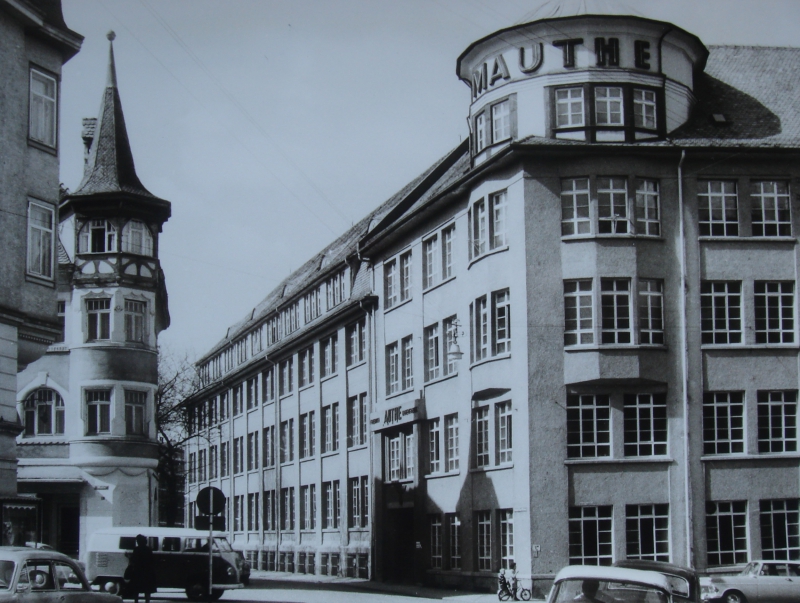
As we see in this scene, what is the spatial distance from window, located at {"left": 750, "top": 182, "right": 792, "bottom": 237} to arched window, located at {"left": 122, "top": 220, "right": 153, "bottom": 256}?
22.9m

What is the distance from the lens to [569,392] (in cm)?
3447

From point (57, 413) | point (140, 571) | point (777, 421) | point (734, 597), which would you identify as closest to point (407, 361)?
point (57, 413)

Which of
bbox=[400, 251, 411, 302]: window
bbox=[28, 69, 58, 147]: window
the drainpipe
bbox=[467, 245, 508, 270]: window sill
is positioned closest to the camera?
bbox=[28, 69, 58, 147]: window

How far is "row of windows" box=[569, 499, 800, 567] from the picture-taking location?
1335 inches

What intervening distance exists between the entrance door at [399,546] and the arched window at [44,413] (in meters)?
12.6

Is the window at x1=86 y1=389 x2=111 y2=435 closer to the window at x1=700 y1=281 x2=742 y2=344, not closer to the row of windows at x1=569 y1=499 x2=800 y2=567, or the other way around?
the row of windows at x1=569 y1=499 x2=800 y2=567

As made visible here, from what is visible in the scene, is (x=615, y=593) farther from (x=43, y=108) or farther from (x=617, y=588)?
(x=43, y=108)

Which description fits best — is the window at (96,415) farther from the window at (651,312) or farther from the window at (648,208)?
the window at (648,208)

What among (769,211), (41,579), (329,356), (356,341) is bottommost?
(41,579)

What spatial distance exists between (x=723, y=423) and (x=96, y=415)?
2236 cm

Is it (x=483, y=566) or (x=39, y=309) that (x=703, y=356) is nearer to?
(x=483, y=566)

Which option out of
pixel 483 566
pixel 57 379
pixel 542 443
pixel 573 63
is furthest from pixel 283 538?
pixel 573 63

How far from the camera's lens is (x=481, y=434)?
3772cm

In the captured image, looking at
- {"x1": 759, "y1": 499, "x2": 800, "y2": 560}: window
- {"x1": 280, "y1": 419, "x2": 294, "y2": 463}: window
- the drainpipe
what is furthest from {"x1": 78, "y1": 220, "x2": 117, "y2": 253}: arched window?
{"x1": 759, "y1": 499, "x2": 800, "y2": 560}: window
